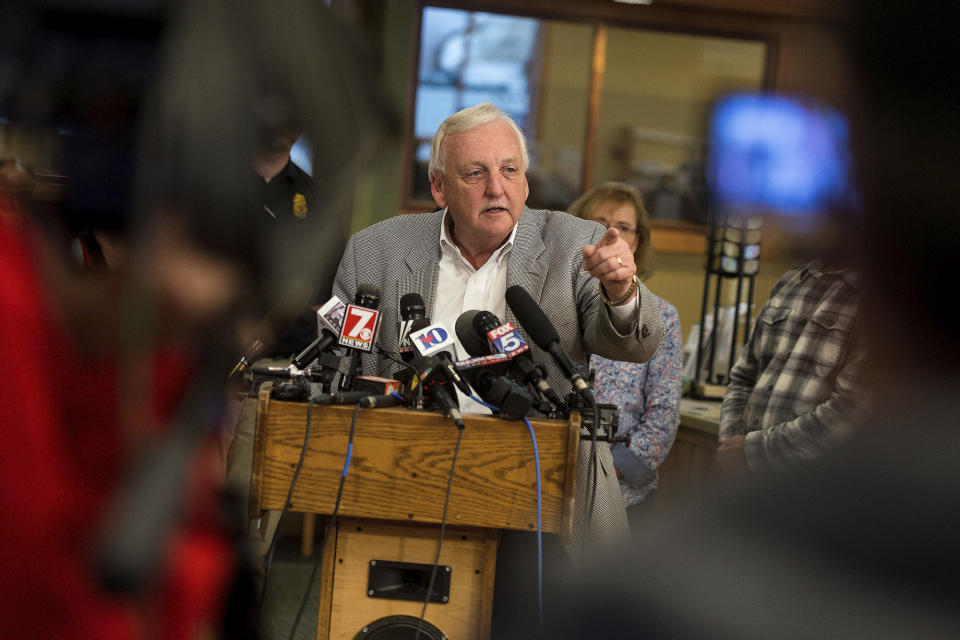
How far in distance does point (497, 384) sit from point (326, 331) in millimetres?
435

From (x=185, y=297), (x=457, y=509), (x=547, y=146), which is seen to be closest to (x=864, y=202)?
(x=185, y=297)

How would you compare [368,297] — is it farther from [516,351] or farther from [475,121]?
[475,121]

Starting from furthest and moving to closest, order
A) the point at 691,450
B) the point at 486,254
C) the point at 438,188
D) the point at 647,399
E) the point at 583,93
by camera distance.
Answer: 1. the point at 583,93
2. the point at 691,450
3. the point at 647,399
4. the point at 438,188
5. the point at 486,254

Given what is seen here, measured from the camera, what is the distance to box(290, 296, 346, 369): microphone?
6.24ft

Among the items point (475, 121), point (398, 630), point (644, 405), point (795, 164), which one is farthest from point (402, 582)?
point (795, 164)

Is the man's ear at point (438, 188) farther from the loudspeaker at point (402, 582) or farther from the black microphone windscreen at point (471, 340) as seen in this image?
the loudspeaker at point (402, 582)

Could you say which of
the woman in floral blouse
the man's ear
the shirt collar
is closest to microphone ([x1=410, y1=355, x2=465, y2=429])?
the shirt collar

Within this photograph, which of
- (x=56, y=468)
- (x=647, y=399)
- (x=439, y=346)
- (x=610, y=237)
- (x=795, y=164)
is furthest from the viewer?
(x=647, y=399)

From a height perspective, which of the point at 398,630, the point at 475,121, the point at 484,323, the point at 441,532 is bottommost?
the point at 398,630

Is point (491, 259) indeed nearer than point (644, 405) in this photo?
Yes

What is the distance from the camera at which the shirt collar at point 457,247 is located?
2170 millimetres

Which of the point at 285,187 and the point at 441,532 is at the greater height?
the point at 285,187

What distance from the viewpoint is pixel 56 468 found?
52 cm

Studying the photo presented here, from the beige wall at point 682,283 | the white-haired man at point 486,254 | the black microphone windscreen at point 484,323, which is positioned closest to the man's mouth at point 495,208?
the white-haired man at point 486,254
